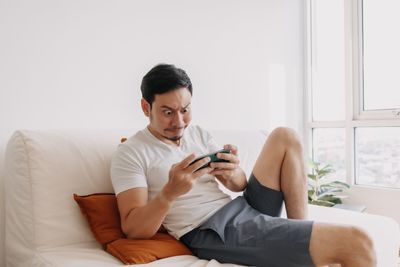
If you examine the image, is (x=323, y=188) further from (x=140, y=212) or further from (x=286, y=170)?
(x=140, y=212)

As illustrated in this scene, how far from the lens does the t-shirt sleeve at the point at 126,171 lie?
4.14 feet

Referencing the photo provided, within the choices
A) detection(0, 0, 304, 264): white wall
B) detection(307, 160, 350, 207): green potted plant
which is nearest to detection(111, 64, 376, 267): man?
detection(0, 0, 304, 264): white wall

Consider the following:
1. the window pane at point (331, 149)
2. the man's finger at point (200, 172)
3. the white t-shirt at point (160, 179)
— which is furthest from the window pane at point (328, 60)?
the man's finger at point (200, 172)

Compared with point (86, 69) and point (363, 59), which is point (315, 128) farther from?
point (86, 69)

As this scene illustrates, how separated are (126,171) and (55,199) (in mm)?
296

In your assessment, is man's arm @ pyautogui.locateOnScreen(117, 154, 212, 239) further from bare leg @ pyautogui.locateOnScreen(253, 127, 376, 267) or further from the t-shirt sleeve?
bare leg @ pyautogui.locateOnScreen(253, 127, 376, 267)

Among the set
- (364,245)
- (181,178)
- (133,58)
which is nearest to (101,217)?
(181,178)

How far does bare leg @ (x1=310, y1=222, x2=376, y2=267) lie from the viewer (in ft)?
3.53

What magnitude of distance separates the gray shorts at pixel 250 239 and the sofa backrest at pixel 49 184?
431 mm

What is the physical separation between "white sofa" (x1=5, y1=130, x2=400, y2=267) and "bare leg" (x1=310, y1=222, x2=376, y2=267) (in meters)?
0.31

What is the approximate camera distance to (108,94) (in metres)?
1.95

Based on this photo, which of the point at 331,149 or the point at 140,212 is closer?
the point at 140,212

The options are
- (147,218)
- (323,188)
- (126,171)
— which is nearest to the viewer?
(147,218)

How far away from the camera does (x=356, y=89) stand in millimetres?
2949
